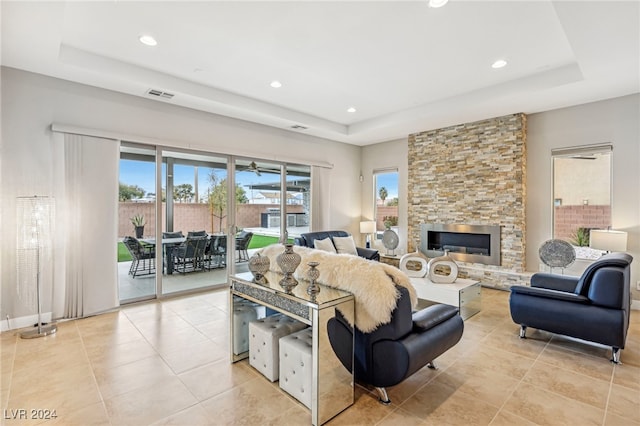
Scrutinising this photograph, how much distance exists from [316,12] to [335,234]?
13.4 ft

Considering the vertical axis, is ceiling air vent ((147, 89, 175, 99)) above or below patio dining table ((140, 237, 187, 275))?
above

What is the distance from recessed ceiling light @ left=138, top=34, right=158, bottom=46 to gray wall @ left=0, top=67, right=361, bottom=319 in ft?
4.31

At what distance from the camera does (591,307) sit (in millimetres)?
2814

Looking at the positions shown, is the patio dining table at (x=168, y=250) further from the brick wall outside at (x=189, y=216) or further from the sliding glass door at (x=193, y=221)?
the brick wall outside at (x=189, y=216)

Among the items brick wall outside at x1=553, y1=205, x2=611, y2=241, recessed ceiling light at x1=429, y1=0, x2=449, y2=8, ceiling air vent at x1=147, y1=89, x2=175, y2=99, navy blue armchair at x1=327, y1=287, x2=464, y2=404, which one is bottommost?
navy blue armchair at x1=327, y1=287, x2=464, y2=404

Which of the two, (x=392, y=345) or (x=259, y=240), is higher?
(x=259, y=240)

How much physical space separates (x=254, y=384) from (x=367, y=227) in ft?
16.9

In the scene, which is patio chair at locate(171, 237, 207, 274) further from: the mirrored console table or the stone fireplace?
the stone fireplace

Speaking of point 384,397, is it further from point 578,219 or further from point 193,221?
point 578,219

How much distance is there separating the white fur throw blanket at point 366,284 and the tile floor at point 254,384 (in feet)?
2.12

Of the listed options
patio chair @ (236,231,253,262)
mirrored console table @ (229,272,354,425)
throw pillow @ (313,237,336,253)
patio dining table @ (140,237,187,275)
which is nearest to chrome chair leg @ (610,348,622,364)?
mirrored console table @ (229,272,354,425)

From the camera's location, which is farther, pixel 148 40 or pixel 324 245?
pixel 324 245

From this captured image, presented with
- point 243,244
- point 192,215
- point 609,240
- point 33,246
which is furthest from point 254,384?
point 609,240

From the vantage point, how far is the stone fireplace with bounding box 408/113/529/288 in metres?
5.14
